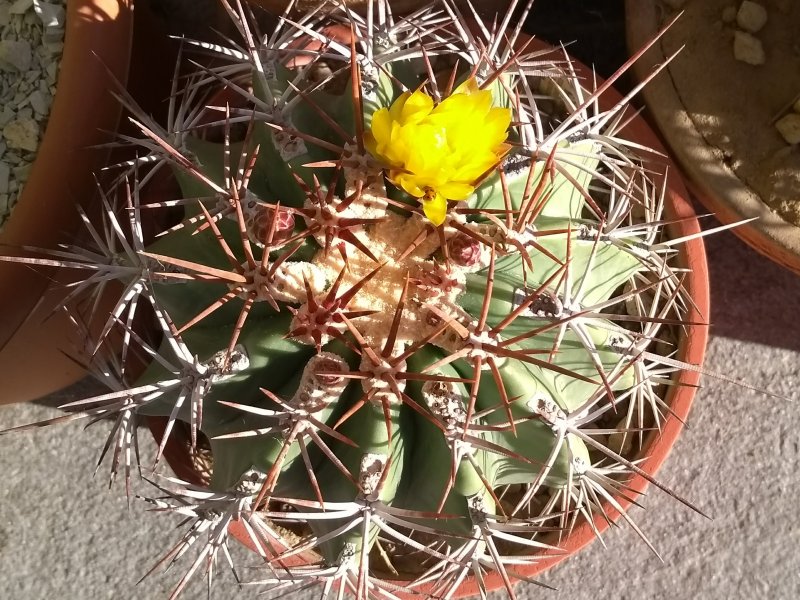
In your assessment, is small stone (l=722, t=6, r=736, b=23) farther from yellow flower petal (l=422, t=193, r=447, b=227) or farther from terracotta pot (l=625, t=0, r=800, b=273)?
yellow flower petal (l=422, t=193, r=447, b=227)

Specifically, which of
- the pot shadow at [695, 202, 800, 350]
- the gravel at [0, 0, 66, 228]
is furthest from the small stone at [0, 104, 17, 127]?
the pot shadow at [695, 202, 800, 350]

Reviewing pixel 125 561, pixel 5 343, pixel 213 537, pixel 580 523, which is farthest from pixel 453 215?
pixel 125 561

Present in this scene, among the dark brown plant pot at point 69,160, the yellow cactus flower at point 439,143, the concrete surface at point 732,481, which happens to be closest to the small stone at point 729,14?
the concrete surface at point 732,481

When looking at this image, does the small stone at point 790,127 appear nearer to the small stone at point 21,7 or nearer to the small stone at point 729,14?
the small stone at point 729,14

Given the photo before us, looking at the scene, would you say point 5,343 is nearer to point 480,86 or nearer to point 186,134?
point 186,134

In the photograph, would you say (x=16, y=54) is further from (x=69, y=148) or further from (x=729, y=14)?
(x=729, y=14)
